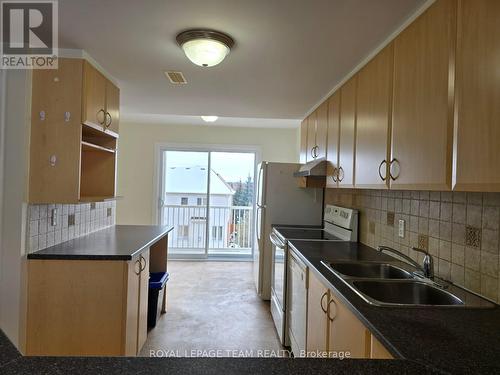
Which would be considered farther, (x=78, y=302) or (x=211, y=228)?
(x=211, y=228)

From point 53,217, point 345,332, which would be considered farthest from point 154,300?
point 345,332

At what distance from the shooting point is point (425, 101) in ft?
4.62


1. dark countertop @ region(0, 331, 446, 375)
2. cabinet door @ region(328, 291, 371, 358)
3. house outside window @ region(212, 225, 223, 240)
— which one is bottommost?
house outside window @ region(212, 225, 223, 240)

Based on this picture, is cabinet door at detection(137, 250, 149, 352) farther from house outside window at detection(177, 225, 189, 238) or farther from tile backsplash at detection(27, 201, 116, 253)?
house outside window at detection(177, 225, 189, 238)

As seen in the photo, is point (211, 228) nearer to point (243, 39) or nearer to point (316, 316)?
point (316, 316)

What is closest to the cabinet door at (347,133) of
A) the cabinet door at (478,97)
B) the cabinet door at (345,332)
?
the cabinet door at (345,332)

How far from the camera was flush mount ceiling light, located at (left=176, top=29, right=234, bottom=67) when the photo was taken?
1836 mm

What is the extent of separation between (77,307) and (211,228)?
3.98 meters

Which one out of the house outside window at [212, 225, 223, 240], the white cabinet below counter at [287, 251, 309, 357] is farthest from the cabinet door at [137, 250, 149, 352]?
the house outside window at [212, 225, 223, 240]

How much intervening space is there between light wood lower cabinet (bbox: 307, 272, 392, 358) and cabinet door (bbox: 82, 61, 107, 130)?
71.1 inches

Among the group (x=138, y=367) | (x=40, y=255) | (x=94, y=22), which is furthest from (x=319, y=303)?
(x=94, y=22)

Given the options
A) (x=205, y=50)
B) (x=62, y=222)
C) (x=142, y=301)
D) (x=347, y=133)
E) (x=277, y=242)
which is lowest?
(x=142, y=301)

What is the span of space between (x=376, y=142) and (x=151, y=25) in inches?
54.7

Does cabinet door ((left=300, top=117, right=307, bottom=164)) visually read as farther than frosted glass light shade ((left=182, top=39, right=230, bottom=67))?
Yes
